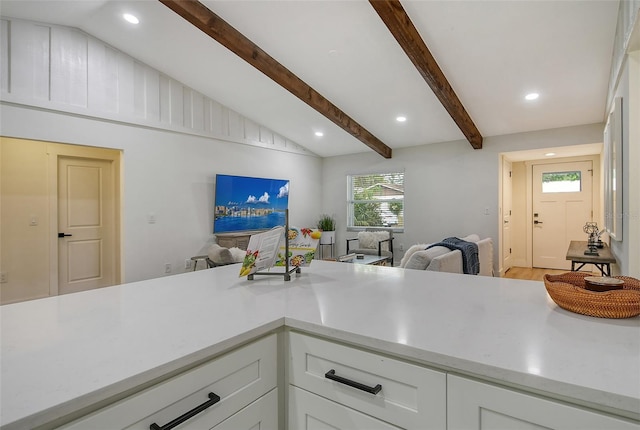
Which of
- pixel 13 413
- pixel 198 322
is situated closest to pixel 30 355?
pixel 13 413

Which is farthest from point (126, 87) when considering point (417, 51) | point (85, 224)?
point (417, 51)

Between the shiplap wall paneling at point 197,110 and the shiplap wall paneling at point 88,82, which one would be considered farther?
the shiplap wall paneling at point 197,110

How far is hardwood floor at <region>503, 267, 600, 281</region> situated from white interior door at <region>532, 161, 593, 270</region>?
0.66 feet

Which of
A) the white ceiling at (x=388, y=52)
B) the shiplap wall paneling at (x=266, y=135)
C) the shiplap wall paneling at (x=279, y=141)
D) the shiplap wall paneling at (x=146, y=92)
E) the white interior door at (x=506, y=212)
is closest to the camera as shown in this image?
the white ceiling at (x=388, y=52)

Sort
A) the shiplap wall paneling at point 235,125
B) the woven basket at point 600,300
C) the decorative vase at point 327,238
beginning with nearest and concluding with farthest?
the woven basket at point 600,300 → the shiplap wall paneling at point 235,125 → the decorative vase at point 327,238

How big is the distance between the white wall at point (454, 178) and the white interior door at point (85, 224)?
4.46m

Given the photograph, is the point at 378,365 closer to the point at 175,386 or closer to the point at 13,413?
the point at 175,386

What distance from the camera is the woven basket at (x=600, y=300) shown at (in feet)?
2.91

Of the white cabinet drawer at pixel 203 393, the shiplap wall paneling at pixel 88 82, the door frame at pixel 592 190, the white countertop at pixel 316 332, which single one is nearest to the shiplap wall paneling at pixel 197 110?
the shiplap wall paneling at pixel 88 82

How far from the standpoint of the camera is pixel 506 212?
19.4 feet

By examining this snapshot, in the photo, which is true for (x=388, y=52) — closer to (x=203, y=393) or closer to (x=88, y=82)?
(x=88, y=82)

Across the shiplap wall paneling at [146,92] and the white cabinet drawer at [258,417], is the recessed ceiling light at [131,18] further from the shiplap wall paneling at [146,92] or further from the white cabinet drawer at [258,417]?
the white cabinet drawer at [258,417]

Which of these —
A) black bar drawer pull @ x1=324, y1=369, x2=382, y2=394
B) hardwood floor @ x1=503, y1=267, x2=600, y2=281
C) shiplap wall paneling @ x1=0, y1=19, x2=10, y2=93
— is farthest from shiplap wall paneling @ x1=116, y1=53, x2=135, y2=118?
Result: hardwood floor @ x1=503, y1=267, x2=600, y2=281

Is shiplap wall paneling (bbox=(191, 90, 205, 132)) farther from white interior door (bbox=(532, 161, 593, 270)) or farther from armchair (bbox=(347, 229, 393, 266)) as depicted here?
white interior door (bbox=(532, 161, 593, 270))
